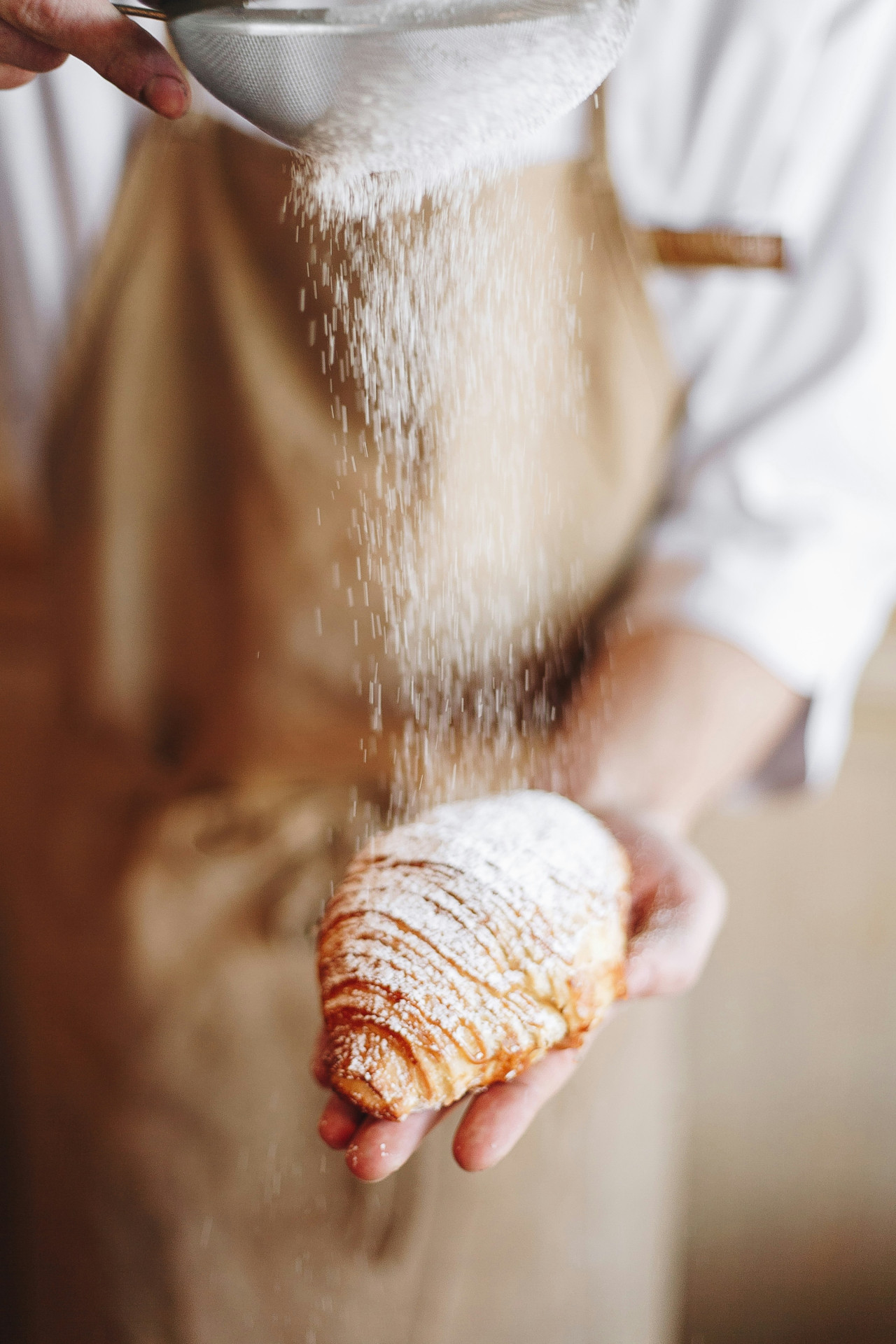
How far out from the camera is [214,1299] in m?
0.72

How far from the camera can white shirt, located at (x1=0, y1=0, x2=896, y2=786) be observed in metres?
0.78

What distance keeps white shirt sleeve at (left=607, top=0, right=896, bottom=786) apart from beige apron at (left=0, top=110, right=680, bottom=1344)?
64 mm

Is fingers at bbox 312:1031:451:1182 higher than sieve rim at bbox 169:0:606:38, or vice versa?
sieve rim at bbox 169:0:606:38

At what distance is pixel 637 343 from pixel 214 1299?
79 centimetres

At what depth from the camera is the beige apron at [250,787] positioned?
72 centimetres

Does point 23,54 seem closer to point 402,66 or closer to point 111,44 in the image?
point 111,44

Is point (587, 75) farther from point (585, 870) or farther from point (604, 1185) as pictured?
point (604, 1185)

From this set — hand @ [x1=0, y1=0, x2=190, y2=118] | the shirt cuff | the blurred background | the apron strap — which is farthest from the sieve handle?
the blurred background

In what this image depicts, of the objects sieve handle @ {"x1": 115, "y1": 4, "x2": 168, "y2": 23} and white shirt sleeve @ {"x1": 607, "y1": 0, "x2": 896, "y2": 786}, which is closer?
sieve handle @ {"x1": 115, "y1": 4, "x2": 168, "y2": 23}

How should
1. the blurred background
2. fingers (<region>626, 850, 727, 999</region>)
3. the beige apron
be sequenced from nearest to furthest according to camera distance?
fingers (<region>626, 850, 727, 999</region>) < the beige apron < the blurred background

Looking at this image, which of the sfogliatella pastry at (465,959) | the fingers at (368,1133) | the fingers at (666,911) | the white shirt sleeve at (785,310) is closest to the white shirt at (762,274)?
the white shirt sleeve at (785,310)

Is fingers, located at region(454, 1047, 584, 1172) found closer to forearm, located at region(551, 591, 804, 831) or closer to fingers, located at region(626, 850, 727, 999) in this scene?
fingers, located at region(626, 850, 727, 999)

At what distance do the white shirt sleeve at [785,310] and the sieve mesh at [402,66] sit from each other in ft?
1.09

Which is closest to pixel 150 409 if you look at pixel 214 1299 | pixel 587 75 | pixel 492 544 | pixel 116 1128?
pixel 492 544
